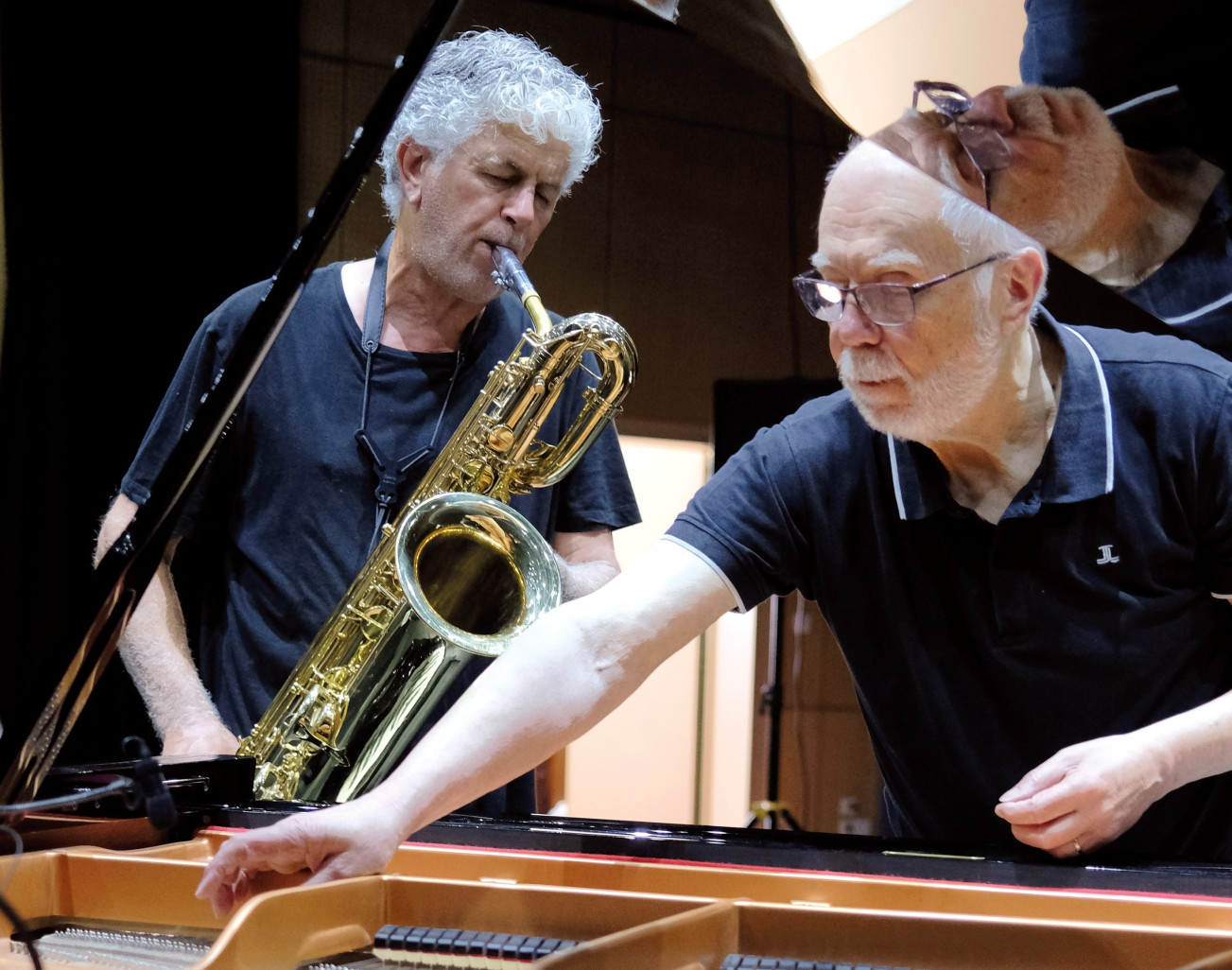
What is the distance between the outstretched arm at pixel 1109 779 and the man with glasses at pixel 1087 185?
1.57 feet

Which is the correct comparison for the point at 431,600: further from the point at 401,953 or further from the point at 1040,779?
the point at 1040,779

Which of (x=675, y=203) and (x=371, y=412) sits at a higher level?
(x=675, y=203)

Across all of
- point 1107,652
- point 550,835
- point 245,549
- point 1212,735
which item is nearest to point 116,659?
point 245,549

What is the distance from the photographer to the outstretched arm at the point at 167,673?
198cm

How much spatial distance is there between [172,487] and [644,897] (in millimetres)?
578

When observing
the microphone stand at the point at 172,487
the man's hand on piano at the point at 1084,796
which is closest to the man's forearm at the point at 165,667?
the microphone stand at the point at 172,487

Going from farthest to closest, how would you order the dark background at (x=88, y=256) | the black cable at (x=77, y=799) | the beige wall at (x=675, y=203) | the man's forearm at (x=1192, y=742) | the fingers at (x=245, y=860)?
the beige wall at (x=675, y=203)
the dark background at (x=88, y=256)
the man's forearm at (x=1192, y=742)
the fingers at (x=245, y=860)
the black cable at (x=77, y=799)

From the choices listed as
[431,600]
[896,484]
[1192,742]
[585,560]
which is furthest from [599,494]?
[1192,742]

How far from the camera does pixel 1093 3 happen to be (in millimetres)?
1078

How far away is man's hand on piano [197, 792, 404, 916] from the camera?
115 cm

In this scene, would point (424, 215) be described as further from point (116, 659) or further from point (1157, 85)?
point (1157, 85)

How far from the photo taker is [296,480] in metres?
2.17

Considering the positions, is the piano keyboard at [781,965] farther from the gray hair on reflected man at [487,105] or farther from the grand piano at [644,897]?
the gray hair on reflected man at [487,105]

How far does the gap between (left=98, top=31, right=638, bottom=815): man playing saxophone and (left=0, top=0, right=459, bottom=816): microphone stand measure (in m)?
0.95
